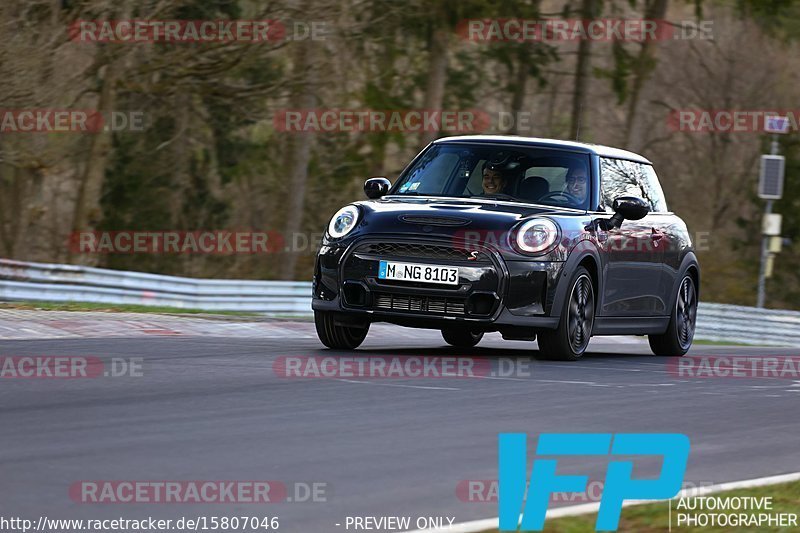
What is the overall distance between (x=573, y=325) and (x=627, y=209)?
114 centimetres

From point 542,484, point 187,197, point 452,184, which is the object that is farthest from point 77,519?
point 187,197

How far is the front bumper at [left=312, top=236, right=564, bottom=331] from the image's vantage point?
10344mm

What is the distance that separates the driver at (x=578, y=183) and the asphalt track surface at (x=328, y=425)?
133cm

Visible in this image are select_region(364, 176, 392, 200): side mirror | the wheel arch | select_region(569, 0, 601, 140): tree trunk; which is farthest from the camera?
select_region(569, 0, 601, 140): tree trunk

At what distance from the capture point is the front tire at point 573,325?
10.8 metres

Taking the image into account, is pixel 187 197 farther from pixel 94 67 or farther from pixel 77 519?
pixel 77 519

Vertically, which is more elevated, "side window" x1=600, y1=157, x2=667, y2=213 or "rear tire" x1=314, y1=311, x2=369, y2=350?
"side window" x1=600, y1=157, x2=667, y2=213

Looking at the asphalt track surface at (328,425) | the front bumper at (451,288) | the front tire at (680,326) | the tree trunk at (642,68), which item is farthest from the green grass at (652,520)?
the tree trunk at (642,68)

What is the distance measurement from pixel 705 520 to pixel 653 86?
42.3 m

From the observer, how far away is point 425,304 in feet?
34.1

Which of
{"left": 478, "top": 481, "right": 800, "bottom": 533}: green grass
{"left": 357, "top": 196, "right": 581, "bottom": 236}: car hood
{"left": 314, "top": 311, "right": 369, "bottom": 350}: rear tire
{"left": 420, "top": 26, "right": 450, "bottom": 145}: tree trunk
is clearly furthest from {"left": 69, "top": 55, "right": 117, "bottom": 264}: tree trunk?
{"left": 478, "top": 481, "right": 800, "bottom": 533}: green grass

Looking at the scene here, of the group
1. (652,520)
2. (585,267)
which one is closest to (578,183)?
(585,267)

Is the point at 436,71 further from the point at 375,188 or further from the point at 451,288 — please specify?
the point at 451,288

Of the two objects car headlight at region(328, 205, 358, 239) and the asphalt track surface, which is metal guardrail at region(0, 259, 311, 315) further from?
car headlight at region(328, 205, 358, 239)
